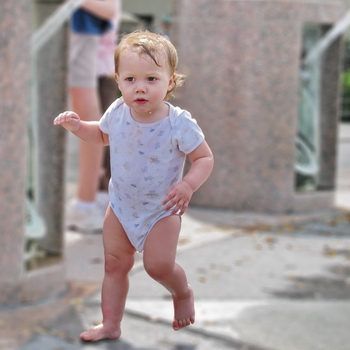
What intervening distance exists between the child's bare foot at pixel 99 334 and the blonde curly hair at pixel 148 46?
0.41m

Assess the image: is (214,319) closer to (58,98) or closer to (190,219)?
(58,98)

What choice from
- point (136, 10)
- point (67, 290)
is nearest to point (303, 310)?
point (67, 290)

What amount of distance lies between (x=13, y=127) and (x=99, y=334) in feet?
16.3

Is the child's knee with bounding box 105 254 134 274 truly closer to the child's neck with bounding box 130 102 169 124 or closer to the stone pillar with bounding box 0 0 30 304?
the child's neck with bounding box 130 102 169 124

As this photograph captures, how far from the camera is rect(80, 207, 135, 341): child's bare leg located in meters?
1.30

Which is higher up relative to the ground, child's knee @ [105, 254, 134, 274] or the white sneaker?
child's knee @ [105, 254, 134, 274]

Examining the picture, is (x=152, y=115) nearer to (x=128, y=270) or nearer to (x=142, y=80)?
(x=142, y=80)

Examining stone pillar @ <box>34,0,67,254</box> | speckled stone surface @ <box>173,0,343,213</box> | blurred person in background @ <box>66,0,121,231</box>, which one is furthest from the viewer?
speckled stone surface @ <box>173,0,343,213</box>

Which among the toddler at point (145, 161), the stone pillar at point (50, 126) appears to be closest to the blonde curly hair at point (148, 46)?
the toddler at point (145, 161)

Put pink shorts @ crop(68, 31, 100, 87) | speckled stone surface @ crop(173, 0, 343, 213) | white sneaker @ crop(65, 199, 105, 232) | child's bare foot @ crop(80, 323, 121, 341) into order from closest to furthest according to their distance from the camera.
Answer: child's bare foot @ crop(80, 323, 121, 341), pink shorts @ crop(68, 31, 100, 87), white sneaker @ crop(65, 199, 105, 232), speckled stone surface @ crop(173, 0, 343, 213)

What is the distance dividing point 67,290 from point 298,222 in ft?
14.4

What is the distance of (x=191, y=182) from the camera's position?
47.7 inches

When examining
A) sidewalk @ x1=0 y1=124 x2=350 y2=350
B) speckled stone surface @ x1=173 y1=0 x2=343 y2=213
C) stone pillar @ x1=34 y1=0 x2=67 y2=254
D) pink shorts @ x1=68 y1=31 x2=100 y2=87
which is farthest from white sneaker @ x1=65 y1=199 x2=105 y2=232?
pink shorts @ x1=68 y1=31 x2=100 y2=87

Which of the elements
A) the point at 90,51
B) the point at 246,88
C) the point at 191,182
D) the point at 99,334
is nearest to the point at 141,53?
the point at 191,182
